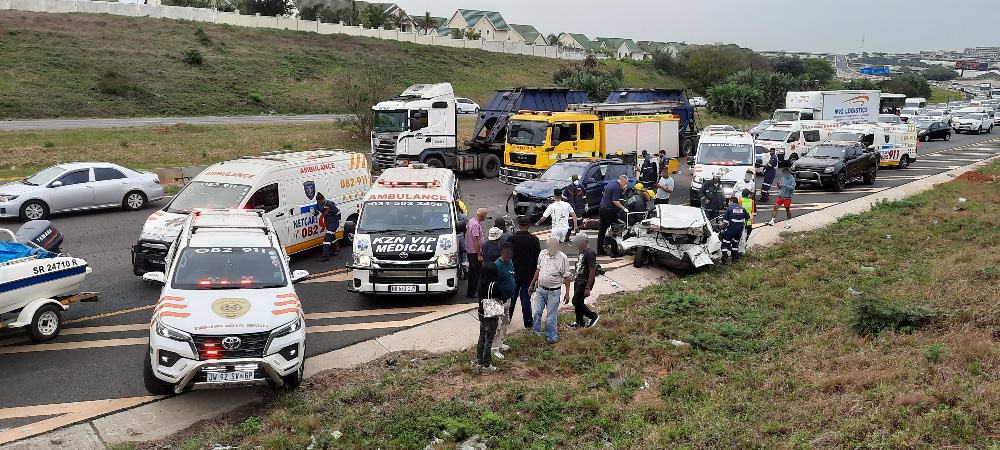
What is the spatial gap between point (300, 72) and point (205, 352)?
5813 cm

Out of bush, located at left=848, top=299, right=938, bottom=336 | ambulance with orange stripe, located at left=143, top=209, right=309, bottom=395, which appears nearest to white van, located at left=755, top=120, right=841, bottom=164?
bush, located at left=848, top=299, right=938, bottom=336

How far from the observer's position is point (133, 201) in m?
19.9

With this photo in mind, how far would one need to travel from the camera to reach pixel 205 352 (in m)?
8.05

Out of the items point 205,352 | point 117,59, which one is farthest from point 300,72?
point 205,352

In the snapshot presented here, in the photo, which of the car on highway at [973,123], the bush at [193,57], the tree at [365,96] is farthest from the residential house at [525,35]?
the tree at [365,96]

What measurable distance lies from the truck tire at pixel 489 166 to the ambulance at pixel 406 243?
46.7 feet

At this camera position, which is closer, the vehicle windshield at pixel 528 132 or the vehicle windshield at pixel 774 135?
the vehicle windshield at pixel 528 132

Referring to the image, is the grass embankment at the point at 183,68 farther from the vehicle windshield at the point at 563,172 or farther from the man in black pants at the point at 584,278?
the man in black pants at the point at 584,278

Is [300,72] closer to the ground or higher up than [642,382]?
higher up

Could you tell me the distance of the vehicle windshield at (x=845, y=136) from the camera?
98.3 ft

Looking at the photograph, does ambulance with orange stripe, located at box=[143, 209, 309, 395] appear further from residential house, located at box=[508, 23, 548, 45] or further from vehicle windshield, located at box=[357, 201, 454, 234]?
residential house, located at box=[508, 23, 548, 45]

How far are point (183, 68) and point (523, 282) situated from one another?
5379 centimetres

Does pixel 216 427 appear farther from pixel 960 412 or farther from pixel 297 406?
pixel 960 412

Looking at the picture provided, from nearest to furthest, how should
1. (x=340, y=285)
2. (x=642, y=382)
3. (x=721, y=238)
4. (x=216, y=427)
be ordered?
(x=216, y=427)
(x=642, y=382)
(x=340, y=285)
(x=721, y=238)
